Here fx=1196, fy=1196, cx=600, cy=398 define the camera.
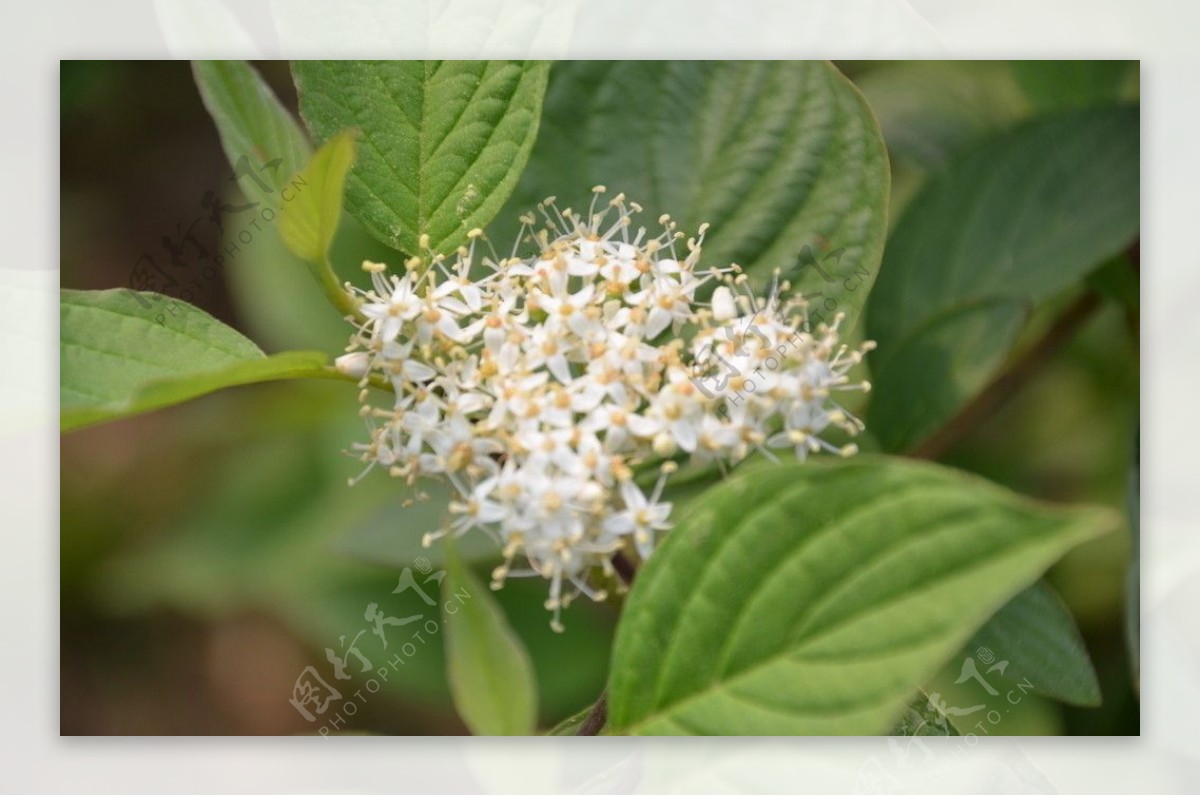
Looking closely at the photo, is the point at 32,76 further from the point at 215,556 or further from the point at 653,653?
the point at 653,653

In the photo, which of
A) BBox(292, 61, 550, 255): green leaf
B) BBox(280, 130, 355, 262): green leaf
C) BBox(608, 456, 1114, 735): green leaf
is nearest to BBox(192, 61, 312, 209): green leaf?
BBox(292, 61, 550, 255): green leaf

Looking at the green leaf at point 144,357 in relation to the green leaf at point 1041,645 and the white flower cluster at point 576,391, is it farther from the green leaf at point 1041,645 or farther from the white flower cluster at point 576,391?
the green leaf at point 1041,645

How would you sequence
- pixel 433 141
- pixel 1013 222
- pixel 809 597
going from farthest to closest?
pixel 1013 222
pixel 433 141
pixel 809 597

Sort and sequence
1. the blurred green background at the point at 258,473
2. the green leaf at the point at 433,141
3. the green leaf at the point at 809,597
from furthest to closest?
the blurred green background at the point at 258,473, the green leaf at the point at 433,141, the green leaf at the point at 809,597

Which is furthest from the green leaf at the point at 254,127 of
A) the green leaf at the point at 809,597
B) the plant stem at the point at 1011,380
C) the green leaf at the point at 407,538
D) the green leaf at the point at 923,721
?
the green leaf at the point at 923,721

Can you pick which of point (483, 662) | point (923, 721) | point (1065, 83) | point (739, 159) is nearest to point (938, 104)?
point (1065, 83)

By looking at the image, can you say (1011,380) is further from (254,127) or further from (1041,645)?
(254,127)

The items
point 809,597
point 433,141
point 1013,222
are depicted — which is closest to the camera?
point 809,597
